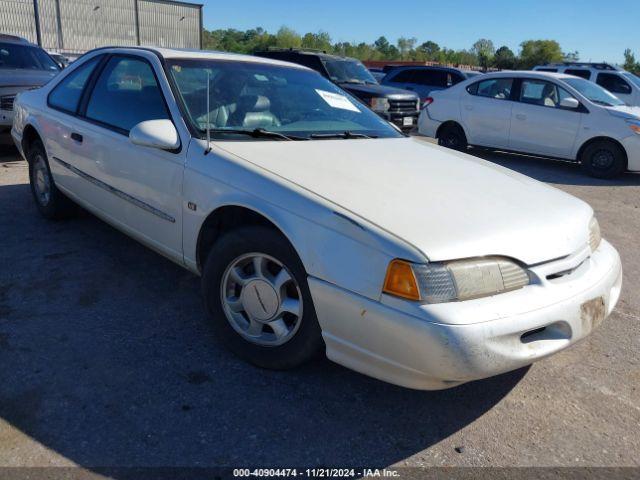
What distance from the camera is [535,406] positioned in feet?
8.97

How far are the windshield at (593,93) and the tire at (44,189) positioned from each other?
783 cm

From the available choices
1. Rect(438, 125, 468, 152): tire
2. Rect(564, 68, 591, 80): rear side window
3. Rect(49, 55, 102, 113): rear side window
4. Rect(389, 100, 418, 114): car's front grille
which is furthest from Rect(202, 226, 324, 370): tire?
Rect(564, 68, 591, 80): rear side window

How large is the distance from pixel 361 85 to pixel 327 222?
394 inches

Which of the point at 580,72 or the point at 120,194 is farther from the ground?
the point at 580,72

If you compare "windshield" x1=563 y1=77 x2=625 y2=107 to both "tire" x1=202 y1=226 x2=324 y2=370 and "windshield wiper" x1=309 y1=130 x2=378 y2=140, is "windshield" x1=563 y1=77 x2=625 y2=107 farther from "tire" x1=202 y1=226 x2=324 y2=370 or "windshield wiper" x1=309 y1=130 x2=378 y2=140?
"tire" x1=202 y1=226 x2=324 y2=370

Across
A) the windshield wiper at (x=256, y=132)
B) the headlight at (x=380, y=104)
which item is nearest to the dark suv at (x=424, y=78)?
the headlight at (x=380, y=104)

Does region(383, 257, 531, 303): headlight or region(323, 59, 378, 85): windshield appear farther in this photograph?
region(323, 59, 378, 85): windshield

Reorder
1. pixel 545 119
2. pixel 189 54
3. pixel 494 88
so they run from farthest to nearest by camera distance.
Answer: pixel 494 88, pixel 545 119, pixel 189 54

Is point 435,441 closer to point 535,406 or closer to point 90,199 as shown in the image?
point 535,406

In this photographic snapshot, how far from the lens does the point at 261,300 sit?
2777 mm

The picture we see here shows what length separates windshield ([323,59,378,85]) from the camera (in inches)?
467

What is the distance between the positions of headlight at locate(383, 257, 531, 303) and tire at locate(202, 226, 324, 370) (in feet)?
1.57

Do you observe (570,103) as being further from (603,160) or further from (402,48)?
(402,48)

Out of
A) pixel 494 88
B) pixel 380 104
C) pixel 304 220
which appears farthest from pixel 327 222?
pixel 380 104
